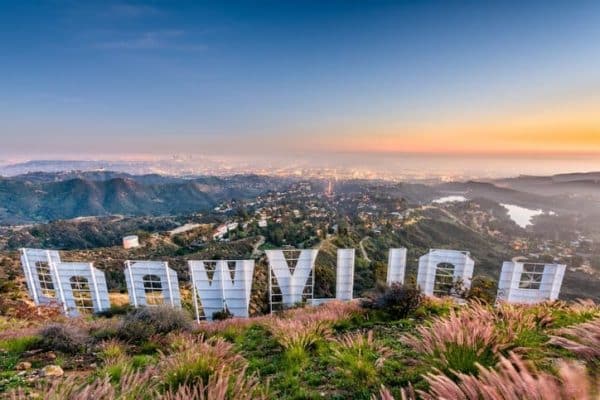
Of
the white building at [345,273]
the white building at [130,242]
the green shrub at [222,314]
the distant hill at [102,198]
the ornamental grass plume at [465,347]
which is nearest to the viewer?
the ornamental grass plume at [465,347]

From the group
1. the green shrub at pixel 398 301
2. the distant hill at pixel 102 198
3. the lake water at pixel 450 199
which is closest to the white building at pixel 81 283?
the green shrub at pixel 398 301

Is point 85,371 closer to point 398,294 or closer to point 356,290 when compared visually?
point 398,294

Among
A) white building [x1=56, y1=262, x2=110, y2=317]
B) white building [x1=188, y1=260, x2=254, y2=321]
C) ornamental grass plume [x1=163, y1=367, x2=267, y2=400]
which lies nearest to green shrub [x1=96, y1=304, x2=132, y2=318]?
white building [x1=56, y1=262, x2=110, y2=317]

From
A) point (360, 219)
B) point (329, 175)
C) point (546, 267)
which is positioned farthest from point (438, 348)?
point (329, 175)

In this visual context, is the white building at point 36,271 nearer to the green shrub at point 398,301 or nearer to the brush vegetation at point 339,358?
the brush vegetation at point 339,358

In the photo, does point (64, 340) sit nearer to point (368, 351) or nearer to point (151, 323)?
point (151, 323)

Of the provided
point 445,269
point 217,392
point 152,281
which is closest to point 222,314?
point 152,281
